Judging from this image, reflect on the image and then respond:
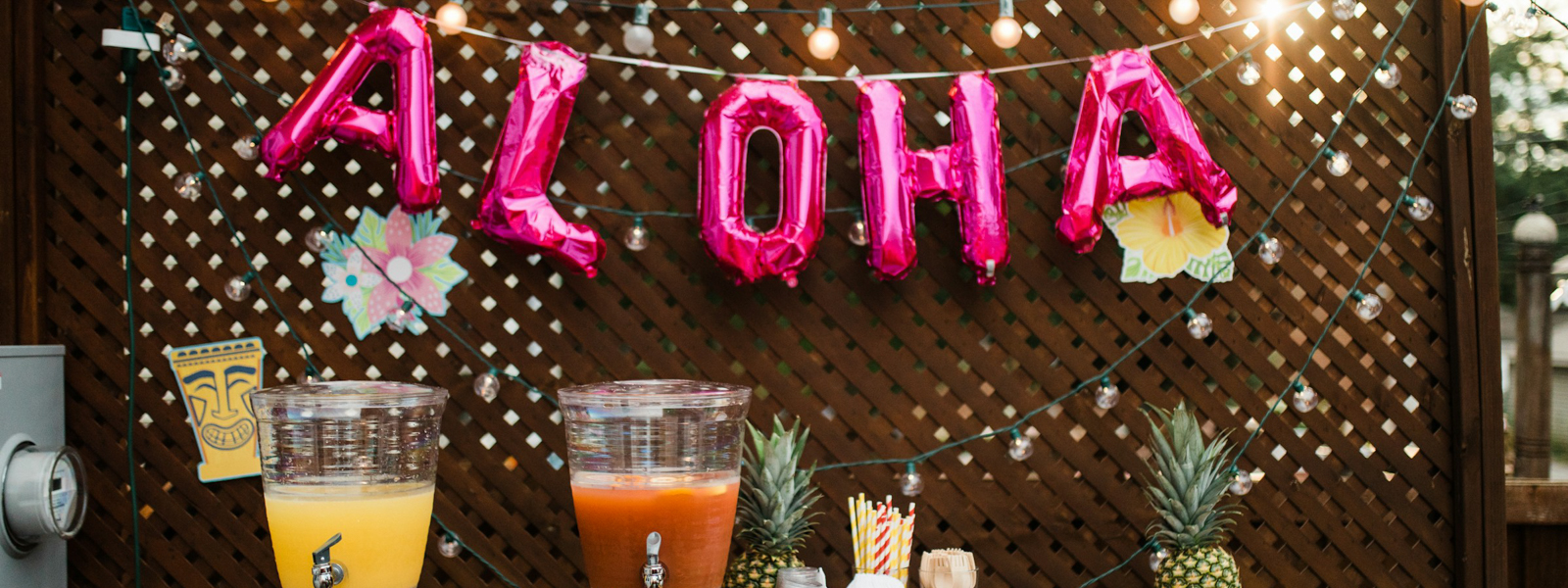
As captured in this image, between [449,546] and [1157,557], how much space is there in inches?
61.8

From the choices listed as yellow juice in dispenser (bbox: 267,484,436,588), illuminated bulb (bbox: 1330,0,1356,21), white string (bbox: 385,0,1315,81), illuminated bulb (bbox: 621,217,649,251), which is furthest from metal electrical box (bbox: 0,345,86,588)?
illuminated bulb (bbox: 1330,0,1356,21)

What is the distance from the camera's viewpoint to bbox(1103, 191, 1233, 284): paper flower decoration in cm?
240

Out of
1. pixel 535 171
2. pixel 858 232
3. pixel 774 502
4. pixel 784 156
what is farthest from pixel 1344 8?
pixel 535 171

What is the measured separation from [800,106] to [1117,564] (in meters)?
1.28

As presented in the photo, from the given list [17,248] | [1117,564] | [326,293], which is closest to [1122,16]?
[1117,564]

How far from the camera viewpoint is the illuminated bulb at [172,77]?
90.8 inches

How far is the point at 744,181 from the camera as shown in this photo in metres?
2.19

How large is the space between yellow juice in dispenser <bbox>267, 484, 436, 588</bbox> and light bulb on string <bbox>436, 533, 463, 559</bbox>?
655 mm

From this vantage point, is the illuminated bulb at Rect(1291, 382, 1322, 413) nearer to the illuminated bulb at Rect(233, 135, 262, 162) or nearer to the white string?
the white string

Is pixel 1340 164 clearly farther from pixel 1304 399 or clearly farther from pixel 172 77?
pixel 172 77

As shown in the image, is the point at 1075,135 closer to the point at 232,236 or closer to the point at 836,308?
the point at 836,308

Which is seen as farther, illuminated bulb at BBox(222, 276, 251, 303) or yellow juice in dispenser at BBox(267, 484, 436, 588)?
illuminated bulb at BBox(222, 276, 251, 303)

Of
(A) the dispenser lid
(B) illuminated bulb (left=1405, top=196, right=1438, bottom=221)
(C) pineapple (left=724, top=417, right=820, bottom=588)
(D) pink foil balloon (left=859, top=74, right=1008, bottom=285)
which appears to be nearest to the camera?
(A) the dispenser lid

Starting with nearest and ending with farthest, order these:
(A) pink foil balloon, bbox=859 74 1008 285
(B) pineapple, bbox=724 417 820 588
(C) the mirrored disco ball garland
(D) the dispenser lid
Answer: (D) the dispenser lid
(B) pineapple, bbox=724 417 820 588
(A) pink foil balloon, bbox=859 74 1008 285
(C) the mirrored disco ball garland
